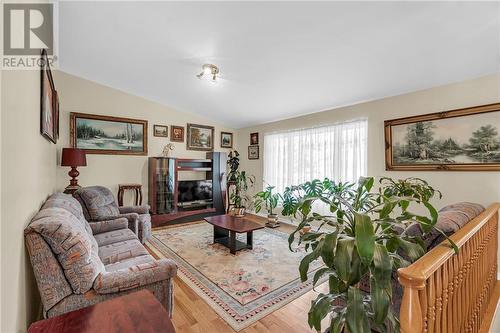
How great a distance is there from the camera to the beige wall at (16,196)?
966mm

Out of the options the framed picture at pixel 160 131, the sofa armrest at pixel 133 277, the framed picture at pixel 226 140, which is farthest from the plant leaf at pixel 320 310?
the framed picture at pixel 226 140

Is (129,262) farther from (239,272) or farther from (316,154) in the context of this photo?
(316,154)

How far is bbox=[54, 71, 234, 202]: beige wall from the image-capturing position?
4.05 m

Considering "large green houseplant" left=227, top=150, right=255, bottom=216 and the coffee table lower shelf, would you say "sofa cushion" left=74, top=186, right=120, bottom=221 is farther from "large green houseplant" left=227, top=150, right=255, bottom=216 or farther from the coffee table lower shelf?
"large green houseplant" left=227, top=150, right=255, bottom=216

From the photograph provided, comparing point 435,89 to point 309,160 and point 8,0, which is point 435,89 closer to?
point 309,160

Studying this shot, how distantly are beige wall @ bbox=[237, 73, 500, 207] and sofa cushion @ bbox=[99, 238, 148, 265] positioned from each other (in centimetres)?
348

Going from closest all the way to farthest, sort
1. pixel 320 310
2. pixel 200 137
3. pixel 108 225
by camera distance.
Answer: pixel 320 310, pixel 108 225, pixel 200 137

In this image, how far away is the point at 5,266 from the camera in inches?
37.6

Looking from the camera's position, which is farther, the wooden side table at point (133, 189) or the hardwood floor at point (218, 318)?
the wooden side table at point (133, 189)

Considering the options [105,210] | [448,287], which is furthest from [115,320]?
[105,210]

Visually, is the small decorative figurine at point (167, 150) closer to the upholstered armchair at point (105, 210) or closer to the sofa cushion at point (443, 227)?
the upholstered armchair at point (105, 210)

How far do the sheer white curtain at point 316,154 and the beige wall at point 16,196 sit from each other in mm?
3996

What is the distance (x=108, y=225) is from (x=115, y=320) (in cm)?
221

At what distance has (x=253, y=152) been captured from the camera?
19.5 feet
